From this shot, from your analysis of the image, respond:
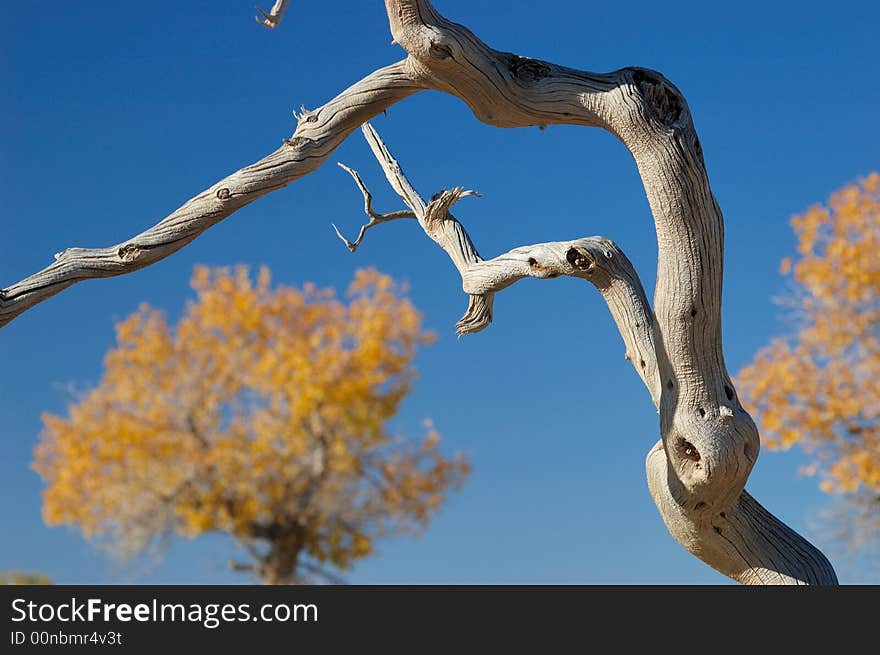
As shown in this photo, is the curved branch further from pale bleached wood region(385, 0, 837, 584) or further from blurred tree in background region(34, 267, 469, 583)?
blurred tree in background region(34, 267, 469, 583)

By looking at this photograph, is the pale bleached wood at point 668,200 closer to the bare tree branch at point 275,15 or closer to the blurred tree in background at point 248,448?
→ the bare tree branch at point 275,15

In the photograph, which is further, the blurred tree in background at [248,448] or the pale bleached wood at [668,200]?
the blurred tree in background at [248,448]

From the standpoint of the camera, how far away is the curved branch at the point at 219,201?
2332mm

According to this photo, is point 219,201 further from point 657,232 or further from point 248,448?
point 248,448

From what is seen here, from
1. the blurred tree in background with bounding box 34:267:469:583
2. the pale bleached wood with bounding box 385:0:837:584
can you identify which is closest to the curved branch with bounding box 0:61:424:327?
the pale bleached wood with bounding box 385:0:837:584

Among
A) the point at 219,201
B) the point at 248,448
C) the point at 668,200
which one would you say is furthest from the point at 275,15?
Result: the point at 248,448

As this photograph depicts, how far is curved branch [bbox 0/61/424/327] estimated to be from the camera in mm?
2332

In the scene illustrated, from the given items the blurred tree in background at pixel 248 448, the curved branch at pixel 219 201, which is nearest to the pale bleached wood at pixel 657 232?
the curved branch at pixel 219 201

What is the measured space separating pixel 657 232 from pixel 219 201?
1.11m

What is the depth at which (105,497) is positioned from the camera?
23.8ft

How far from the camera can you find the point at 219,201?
235 cm

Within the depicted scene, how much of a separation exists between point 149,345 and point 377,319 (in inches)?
73.0

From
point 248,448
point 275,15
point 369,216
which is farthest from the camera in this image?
point 248,448
